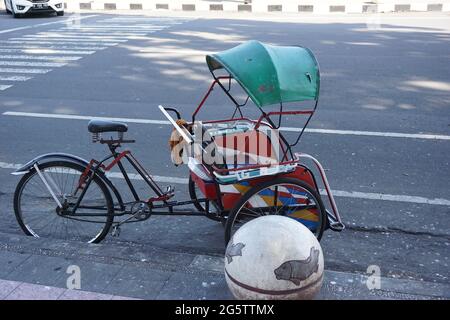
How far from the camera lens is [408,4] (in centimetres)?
2108

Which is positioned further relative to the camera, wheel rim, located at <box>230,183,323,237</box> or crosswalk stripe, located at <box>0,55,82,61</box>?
crosswalk stripe, located at <box>0,55,82,61</box>

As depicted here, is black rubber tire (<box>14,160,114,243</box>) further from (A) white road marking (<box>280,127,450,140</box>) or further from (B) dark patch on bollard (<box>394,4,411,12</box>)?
(B) dark patch on bollard (<box>394,4,411,12</box>)

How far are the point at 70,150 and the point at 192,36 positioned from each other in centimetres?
896

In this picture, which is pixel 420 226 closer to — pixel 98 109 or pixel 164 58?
pixel 98 109

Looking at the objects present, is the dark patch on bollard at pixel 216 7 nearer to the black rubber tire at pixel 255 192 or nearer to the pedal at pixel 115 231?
the pedal at pixel 115 231

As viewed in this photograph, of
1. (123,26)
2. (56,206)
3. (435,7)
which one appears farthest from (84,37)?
(435,7)

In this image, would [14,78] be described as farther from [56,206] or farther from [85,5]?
[85,5]

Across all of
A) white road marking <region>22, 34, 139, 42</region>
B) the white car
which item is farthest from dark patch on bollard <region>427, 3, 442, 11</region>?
the white car

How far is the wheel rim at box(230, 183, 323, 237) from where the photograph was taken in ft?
12.8

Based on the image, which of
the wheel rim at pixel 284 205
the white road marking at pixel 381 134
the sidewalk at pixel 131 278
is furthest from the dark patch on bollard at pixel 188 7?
A: the sidewalk at pixel 131 278

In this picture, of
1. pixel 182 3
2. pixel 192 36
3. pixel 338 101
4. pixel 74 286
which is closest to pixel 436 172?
pixel 338 101

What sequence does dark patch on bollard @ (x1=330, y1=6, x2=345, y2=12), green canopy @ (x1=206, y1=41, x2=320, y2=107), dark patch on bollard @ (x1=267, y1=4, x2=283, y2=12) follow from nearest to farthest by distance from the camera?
green canopy @ (x1=206, y1=41, x2=320, y2=107) → dark patch on bollard @ (x1=330, y1=6, x2=345, y2=12) → dark patch on bollard @ (x1=267, y1=4, x2=283, y2=12)

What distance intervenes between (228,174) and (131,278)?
38.7 inches

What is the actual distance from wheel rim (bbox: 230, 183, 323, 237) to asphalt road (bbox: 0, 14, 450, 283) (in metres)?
0.36
